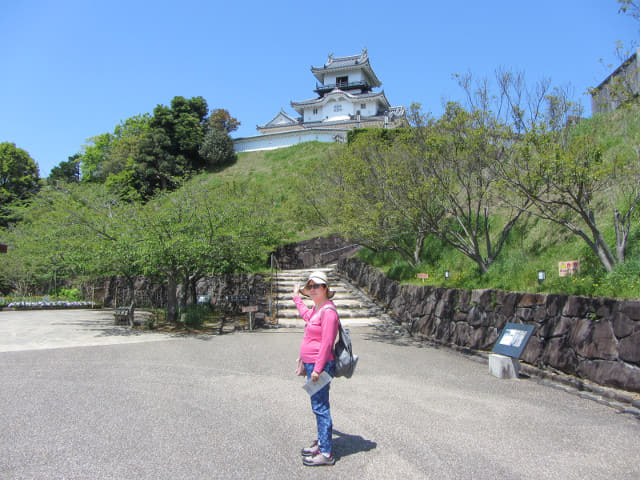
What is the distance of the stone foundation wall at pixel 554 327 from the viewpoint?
229 inches

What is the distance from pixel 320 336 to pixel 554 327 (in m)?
5.02

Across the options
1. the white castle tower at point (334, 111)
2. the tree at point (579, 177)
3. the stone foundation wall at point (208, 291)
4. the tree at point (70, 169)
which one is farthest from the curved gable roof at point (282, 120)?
the tree at point (579, 177)

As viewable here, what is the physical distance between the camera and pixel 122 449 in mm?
4082

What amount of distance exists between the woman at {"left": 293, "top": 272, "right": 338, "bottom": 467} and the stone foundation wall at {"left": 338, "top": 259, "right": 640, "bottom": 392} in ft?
14.3

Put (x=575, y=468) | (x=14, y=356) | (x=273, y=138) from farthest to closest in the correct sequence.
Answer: (x=273, y=138)
(x=14, y=356)
(x=575, y=468)

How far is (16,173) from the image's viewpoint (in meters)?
43.7

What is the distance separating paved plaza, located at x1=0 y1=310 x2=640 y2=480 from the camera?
12.2 ft

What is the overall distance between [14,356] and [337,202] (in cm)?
1017

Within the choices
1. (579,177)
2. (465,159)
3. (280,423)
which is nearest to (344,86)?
(465,159)

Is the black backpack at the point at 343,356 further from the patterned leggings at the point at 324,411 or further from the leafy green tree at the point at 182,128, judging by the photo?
the leafy green tree at the point at 182,128

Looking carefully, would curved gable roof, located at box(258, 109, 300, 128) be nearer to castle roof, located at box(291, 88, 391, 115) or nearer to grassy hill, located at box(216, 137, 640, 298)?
castle roof, located at box(291, 88, 391, 115)

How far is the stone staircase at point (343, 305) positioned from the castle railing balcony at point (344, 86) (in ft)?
147

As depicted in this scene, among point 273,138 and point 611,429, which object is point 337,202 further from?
point 273,138

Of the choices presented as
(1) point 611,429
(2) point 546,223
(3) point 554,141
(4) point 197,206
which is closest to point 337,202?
(4) point 197,206
